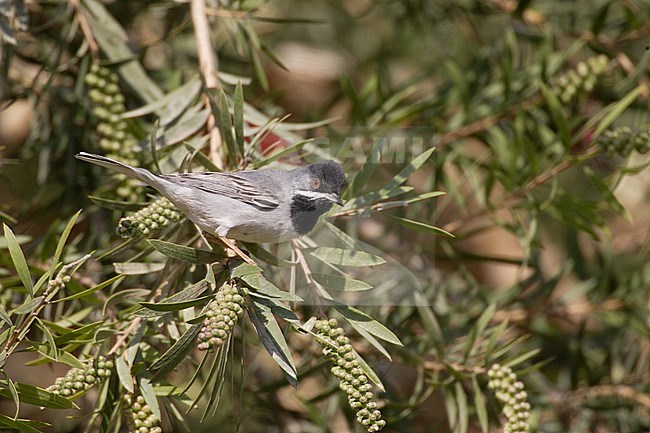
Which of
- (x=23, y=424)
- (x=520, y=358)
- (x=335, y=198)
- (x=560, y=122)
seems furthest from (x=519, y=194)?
(x=23, y=424)

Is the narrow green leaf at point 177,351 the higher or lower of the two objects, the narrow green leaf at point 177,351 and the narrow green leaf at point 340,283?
the lower

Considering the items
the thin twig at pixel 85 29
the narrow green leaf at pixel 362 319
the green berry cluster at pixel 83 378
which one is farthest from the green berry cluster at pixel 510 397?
the thin twig at pixel 85 29

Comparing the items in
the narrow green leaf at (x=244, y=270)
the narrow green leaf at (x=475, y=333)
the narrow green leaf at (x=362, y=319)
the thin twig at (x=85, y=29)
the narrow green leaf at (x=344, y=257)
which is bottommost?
the narrow green leaf at (x=475, y=333)

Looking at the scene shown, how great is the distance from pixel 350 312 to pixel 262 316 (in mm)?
167

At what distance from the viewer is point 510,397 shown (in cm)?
138

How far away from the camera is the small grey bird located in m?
1.24

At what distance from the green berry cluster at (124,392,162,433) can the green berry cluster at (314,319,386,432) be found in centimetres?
30

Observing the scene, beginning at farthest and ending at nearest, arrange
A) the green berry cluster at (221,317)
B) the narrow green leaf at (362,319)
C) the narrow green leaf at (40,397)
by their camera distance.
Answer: the narrow green leaf at (362,319) < the narrow green leaf at (40,397) < the green berry cluster at (221,317)

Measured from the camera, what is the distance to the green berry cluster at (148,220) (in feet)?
3.72

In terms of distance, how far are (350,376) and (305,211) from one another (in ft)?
1.16

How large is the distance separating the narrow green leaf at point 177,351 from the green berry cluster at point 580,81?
1162 millimetres

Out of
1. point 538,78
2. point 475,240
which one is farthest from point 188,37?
point 475,240

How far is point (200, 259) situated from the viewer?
121 centimetres

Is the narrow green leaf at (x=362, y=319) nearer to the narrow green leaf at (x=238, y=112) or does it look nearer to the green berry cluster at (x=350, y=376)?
the green berry cluster at (x=350, y=376)
